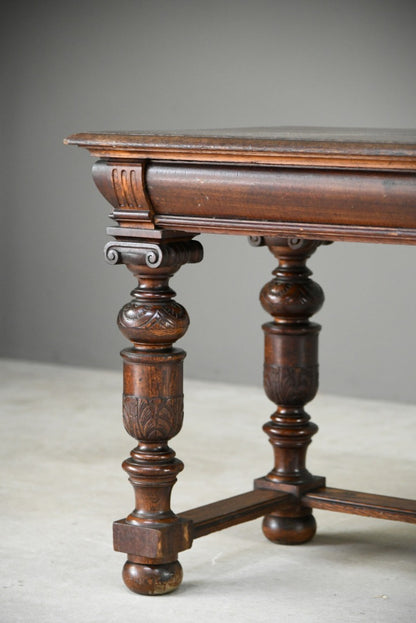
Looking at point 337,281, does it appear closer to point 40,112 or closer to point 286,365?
point 40,112

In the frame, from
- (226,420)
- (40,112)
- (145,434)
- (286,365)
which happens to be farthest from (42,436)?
(40,112)

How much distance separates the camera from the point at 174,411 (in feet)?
9.02

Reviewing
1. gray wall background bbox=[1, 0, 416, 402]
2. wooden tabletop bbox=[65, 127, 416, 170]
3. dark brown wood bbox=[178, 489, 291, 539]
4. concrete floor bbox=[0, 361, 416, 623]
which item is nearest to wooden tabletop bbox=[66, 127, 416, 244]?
wooden tabletop bbox=[65, 127, 416, 170]

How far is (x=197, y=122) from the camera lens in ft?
20.5

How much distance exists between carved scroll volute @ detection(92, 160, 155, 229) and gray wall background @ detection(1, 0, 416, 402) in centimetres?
322

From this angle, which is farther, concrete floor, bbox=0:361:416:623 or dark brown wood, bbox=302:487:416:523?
dark brown wood, bbox=302:487:416:523

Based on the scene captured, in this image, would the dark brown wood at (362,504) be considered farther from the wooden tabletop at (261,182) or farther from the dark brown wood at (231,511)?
the wooden tabletop at (261,182)

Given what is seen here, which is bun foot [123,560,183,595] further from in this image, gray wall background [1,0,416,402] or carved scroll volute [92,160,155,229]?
gray wall background [1,0,416,402]

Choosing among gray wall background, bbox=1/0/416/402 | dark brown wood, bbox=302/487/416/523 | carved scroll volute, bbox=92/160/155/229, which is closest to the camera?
carved scroll volute, bbox=92/160/155/229

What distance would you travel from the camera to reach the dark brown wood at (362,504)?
10.1 feet

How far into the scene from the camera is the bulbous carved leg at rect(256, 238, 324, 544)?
3238mm

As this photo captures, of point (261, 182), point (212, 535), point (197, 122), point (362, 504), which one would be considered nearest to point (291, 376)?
point (362, 504)

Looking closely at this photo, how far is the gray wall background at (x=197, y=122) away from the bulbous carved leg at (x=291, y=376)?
254cm

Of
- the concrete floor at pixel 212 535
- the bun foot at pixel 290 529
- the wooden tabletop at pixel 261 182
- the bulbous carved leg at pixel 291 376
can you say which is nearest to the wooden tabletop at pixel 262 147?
the wooden tabletop at pixel 261 182
